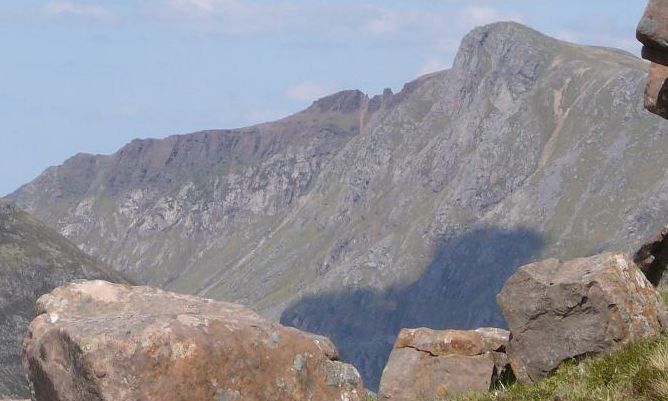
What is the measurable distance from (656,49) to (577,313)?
9863 millimetres

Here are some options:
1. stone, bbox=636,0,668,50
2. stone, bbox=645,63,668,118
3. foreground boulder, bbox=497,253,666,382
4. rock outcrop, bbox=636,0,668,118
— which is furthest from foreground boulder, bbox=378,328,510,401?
stone, bbox=636,0,668,50

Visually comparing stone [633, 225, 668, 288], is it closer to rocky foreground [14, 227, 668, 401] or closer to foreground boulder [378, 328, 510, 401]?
foreground boulder [378, 328, 510, 401]

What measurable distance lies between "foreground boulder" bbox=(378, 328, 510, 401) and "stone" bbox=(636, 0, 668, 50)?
342 inches

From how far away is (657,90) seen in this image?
27172 millimetres

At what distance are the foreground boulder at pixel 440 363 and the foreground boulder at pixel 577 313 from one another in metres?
2.42

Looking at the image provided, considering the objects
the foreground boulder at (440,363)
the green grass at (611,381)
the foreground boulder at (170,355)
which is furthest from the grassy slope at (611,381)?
the foreground boulder at (440,363)

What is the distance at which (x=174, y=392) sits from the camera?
1606 centimetres

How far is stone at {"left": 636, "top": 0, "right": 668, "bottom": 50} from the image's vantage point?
83.1 feet

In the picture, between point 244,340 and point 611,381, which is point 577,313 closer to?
point 611,381

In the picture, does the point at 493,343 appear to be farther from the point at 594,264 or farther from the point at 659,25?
the point at 659,25

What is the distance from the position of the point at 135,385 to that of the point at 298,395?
298 centimetres

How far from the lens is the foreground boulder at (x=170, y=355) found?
16.0m

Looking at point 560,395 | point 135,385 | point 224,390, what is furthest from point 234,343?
point 560,395

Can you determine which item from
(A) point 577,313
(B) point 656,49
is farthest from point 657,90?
(A) point 577,313
